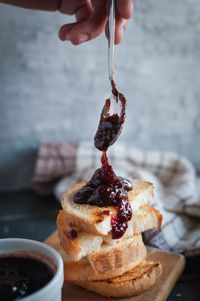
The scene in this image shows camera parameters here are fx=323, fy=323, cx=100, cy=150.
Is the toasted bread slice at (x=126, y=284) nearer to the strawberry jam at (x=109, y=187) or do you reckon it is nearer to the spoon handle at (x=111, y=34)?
the strawberry jam at (x=109, y=187)

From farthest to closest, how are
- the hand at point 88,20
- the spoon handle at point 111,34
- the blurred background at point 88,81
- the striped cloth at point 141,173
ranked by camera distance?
the blurred background at point 88,81
the striped cloth at point 141,173
the hand at point 88,20
the spoon handle at point 111,34

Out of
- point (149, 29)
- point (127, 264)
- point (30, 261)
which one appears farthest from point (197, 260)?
point (149, 29)

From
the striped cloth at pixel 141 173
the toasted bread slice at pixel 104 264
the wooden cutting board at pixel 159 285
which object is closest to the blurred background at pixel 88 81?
the striped cloth at pixel 141 173

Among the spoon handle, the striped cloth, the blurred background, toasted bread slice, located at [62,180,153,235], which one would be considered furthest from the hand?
the striped cloth

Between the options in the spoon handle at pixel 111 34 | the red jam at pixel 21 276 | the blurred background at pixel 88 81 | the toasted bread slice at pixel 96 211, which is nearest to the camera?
the red jam at pixel 21 276

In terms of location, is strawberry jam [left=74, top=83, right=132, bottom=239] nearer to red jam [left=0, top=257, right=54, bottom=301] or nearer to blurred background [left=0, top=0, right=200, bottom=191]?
red jam [left=0, top=257, right=54, bottom=301]

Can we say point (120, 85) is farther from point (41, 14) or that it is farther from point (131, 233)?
point (131, 233)
